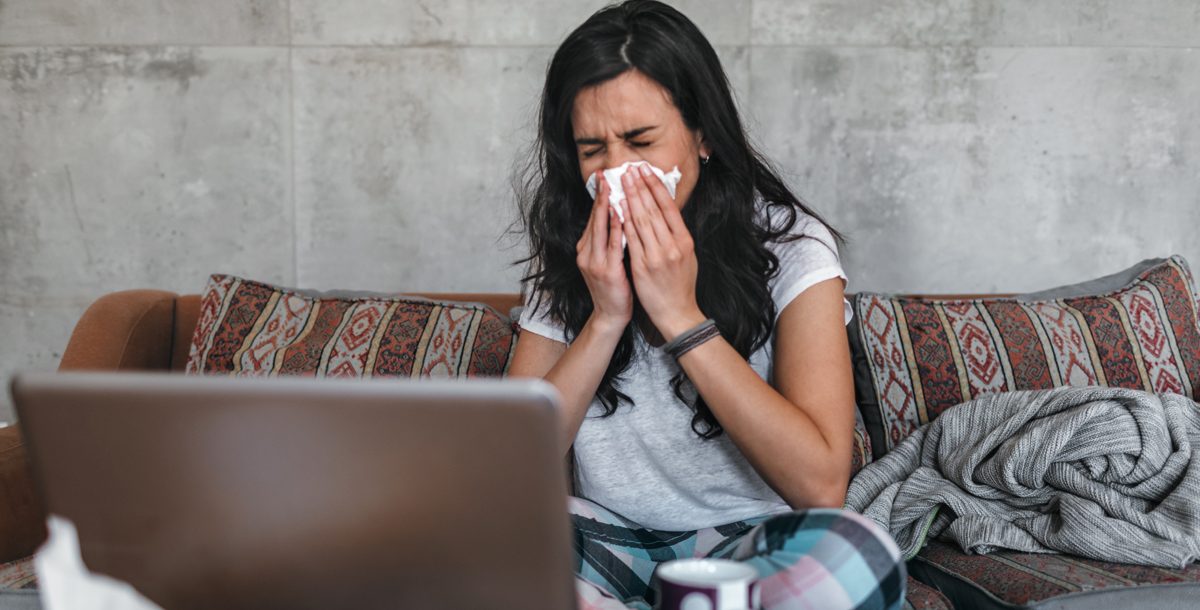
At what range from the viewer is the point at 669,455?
1.50 metres

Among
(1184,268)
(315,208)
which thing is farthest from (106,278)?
(1184,268)

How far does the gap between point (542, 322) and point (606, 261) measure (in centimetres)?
27

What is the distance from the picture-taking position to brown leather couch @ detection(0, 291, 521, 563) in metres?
1.69

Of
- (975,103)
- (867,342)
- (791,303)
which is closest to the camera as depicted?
(791,303)

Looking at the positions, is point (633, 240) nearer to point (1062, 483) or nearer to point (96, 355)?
point (1062, 483)

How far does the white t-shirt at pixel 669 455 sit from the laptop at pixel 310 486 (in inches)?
30.8

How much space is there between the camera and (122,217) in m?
2.73

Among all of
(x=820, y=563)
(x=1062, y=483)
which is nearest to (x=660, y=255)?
(x=820, y=563)

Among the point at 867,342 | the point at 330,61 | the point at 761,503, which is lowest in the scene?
the point at 761,503

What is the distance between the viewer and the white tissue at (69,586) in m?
0.61

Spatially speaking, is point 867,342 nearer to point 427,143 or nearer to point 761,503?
point 761,503

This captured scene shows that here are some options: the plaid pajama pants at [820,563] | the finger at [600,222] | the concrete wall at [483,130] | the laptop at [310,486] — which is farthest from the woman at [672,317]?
the concrete wall at [483,130]

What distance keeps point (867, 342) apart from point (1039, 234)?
97cm

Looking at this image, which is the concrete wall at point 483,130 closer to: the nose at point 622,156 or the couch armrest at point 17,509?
the couch armrest at point 17,509
